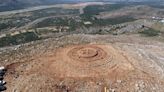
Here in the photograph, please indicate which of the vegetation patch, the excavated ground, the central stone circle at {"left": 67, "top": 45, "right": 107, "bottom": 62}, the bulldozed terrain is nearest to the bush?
the vegetation patch

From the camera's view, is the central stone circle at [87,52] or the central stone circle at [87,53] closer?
the central stone circle at [87,53]

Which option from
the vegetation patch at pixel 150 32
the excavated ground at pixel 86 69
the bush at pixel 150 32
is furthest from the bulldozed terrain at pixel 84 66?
the bush at pixel 150 32

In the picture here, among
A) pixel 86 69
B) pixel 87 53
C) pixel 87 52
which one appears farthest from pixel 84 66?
pixel 87 52

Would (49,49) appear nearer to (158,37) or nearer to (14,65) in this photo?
(14,65)

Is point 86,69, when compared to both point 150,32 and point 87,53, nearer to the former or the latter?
point 87,53

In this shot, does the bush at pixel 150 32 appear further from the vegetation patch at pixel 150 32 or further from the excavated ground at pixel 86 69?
the excavated ground at pixel 86 69

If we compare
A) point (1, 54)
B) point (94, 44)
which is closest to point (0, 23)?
point (1, 54)

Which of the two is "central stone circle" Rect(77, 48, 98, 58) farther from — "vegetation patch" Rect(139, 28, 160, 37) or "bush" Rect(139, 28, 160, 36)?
"bush" Rect(139, 28, 160, 36)
